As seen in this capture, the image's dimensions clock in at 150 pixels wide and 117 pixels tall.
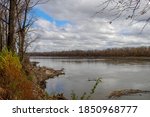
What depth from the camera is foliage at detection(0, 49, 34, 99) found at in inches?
365

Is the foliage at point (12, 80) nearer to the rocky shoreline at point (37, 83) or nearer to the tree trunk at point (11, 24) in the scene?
the rocky shoreline at point (37, 83)

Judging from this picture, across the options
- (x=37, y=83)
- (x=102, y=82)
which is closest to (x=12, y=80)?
(x=37, y=83)

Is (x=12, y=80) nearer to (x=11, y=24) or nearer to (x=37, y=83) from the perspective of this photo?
(x=11, y=24)

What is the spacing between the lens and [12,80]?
10.1 meters

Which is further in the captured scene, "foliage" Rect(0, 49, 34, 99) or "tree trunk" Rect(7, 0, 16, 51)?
"tree trunk" Rect(7, 0, 16, 51)

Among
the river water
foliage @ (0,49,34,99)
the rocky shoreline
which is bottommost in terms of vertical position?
the river water

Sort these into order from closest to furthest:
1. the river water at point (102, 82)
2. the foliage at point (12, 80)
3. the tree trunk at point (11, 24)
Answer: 1. the foliage at point (12, 80)
2. the tree trunk at point (11, 24)
3. the river water at point (102, 82)

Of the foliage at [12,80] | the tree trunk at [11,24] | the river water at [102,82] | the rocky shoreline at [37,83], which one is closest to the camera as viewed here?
the foliage at [12,80]

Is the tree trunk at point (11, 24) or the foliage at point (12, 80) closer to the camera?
the foliage at point (12, 80)

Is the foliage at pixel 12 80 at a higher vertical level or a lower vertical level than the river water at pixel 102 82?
higher

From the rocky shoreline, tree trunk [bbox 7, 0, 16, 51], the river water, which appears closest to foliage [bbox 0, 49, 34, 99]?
the rocky shoreline

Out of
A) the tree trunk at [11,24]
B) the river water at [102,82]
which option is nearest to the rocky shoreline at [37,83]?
the river water at [102,82]

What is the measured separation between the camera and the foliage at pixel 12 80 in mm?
9266

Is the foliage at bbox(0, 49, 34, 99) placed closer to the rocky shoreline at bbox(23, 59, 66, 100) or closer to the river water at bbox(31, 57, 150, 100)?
the rocky shoreline at bbox(23, 59, 66, 100)
